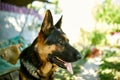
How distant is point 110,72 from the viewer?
719 centimetres

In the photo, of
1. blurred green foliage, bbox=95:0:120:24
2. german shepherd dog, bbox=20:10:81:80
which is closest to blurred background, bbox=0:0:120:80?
blurred green foliage, bbox=95:0:120:24

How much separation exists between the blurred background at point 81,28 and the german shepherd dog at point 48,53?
1138 millimetres

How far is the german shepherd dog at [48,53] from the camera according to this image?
12.0ft

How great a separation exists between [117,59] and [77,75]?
6.22ft

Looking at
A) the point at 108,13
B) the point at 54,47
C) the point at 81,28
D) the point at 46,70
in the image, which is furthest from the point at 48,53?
the point at 108,13

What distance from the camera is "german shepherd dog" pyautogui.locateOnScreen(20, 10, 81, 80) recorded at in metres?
3.64

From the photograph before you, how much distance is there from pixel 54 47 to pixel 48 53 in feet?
0.30

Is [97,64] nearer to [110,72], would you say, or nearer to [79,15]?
[110,72]

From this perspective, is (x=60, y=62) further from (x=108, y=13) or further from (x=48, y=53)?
(x=108, y=13)

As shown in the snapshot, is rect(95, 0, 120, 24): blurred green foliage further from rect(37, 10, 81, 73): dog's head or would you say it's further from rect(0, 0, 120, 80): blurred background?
→ rect(37, 10, 81, 73): dog's head

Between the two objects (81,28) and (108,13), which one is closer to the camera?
(81,28)

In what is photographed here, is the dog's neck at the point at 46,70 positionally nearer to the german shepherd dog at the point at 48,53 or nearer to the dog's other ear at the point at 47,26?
the german shepherd dog at the point at 48,53

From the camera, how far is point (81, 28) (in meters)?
10.9

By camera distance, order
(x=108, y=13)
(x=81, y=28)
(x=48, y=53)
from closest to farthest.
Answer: (x=48, y=53) < (x=81, y=28) < (x=108, y=13)
